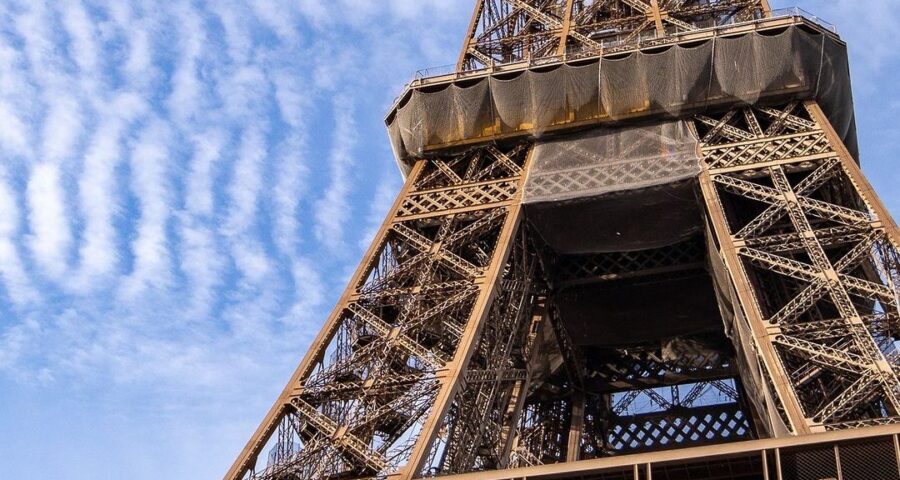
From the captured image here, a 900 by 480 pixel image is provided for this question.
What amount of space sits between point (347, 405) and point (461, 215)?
5721 mm

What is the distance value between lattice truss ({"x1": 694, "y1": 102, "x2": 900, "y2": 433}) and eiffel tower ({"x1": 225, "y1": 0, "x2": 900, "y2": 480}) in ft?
0.18

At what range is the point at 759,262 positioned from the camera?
78.4ft

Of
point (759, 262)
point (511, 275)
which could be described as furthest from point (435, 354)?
point (759, 262)

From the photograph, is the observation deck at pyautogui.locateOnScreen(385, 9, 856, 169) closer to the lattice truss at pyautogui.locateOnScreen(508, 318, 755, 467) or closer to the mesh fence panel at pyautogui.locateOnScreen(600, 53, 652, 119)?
the mesh fence panel at pyautogui.locateOnScreen(600, 53, 652, 119)

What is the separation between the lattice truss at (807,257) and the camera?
20609 millimetres

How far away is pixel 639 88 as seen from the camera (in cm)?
2783

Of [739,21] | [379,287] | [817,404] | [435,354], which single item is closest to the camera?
[817,404]

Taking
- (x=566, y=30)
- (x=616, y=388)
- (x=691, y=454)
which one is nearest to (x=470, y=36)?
(x=566, y=30)

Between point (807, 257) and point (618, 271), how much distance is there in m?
4.84

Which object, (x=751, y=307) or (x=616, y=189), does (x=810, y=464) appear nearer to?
(x=751, y=307)

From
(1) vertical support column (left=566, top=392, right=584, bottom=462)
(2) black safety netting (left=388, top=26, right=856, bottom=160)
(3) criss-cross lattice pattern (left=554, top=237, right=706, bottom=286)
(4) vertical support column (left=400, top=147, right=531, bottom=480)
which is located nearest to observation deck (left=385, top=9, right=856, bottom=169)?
(2) black safety netting (left=388, top=26, right=856, bottom=160)

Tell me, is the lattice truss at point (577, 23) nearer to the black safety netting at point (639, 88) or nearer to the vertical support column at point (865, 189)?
the black safety netting at point (639, 88)

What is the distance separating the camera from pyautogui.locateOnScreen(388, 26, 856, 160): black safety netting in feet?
89.6

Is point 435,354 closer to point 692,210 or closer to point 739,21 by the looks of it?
point 692,210
